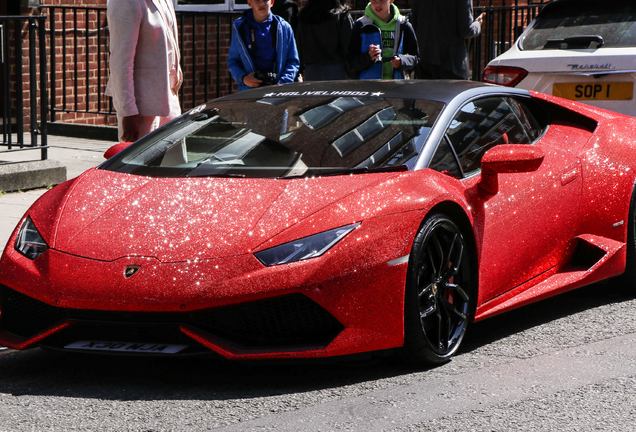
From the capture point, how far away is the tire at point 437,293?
4.12 m

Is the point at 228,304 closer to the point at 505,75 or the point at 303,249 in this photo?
the point at 303,249

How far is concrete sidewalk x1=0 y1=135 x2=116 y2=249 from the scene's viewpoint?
24.2ft

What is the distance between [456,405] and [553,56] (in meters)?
4.44

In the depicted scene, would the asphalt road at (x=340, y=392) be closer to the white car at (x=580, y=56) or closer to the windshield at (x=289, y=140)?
the windshield at (x=289, y=140)

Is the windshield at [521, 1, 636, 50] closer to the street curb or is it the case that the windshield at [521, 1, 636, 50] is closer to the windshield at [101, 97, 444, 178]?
the windshield at [101, 97, 444, 178]

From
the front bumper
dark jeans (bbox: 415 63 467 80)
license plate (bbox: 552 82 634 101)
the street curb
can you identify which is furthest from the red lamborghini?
dark jeans (bbox: 415 63 467 80)

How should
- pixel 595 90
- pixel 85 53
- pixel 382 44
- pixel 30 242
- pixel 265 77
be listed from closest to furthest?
pixel 30 242
pixel 595 90
pixel 265 77
pixel 382 44
pixel 85 53

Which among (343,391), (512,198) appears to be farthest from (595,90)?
(343,391)

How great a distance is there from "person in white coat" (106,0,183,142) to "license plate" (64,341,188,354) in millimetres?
2792

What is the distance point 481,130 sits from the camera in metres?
5.07

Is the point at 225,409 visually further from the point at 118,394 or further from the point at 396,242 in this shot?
the point at 396,242

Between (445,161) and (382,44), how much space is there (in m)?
4.32

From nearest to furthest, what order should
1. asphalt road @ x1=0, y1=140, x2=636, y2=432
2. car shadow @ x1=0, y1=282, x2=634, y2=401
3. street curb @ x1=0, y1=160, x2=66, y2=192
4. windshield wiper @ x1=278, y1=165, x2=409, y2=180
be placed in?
1. asphalt road @ x1=0, y1=140, x2=636, y2=432
2. car shadow @ x1=0, y1=282, x2=634, y2=401
3. windshield wiper @ x1=278, y1=165, x2=409, y2=180
4. street curb @ x1=0, y1=160, x2=66, y2=192

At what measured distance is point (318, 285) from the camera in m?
3.84
